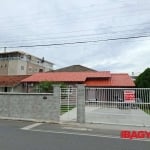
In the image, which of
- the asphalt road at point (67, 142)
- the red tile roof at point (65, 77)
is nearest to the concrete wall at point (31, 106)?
the asphalt road at point (67, 142)

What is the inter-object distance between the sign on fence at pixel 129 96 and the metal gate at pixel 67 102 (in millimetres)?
2777

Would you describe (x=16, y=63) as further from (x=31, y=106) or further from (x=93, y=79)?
(x=31, y=106)

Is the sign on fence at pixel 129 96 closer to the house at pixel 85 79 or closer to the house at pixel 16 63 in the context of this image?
the house at pixel 85 79

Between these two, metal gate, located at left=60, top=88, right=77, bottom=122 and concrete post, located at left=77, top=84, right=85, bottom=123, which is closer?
concrete post, located at left=77, top=84, right=85, bottom=123

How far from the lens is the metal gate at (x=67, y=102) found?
1614 centimetres

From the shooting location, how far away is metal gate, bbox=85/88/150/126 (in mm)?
14969

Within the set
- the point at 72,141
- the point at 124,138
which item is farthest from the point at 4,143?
the point at 124,138

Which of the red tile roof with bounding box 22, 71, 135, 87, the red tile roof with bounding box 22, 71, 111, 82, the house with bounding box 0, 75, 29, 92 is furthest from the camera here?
the house with bounding box 0, 75, 29, 92

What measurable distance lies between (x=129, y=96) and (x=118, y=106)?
777 mm

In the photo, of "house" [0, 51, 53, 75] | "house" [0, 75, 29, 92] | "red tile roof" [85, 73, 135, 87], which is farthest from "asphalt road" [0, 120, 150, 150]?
"house" [0, 51, 53, 75]

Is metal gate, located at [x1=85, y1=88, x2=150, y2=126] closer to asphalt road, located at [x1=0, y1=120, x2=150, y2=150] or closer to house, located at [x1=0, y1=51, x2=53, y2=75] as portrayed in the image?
asphalt road, located at [x1=0, y1=120, x2=150, y2=150]

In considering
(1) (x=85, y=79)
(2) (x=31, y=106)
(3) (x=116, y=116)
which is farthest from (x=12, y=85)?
(3) (x=116, y=116)

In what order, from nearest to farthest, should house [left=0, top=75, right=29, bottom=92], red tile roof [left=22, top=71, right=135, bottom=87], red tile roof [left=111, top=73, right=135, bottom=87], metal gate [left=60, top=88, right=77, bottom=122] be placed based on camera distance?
metal gate [left=60, top=88, right=77, bottom=122]
red tile roof [left=111, top=73, right=135, bottom=87]
red tile roof [left=22, top=71, right=135, bottom=87]
house [left=0, top=75, right=29, bottom=92]

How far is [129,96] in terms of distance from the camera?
1512cm
